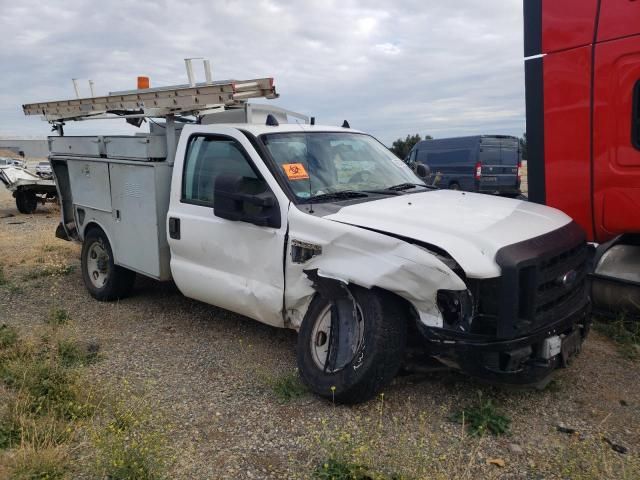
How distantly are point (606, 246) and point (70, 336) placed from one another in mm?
4917

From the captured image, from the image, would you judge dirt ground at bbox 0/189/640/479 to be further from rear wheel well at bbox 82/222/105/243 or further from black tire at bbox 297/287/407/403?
rear wheel well at bbox 82/222/105/243

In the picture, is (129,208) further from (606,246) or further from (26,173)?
(26,173)

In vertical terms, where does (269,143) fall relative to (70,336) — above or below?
above

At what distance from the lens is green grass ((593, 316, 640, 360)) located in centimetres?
452

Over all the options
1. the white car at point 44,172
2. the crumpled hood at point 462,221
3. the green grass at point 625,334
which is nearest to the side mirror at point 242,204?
the crumpled hood at point 462,221

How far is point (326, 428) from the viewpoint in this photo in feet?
11.2

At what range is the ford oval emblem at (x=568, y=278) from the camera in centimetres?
363

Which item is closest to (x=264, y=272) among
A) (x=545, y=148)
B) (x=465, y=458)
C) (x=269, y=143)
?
(x=269, y=143)

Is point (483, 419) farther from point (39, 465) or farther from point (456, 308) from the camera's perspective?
point (39, 465)

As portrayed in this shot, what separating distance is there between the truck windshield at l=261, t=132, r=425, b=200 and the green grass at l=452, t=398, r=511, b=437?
1.78 metres

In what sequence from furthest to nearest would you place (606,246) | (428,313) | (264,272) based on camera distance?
(606,246) → (264,272) → (428,313)

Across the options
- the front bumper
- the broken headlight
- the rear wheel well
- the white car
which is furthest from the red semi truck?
the white car

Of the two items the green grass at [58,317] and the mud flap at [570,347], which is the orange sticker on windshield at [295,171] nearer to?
the mud flap at [570,347]

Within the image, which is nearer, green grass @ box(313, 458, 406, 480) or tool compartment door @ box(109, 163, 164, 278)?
green grass @ box(313, 458, 406, 480)
